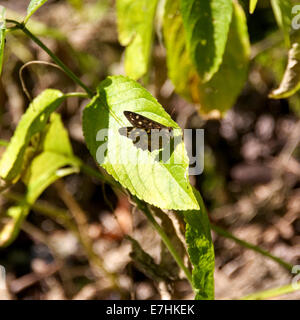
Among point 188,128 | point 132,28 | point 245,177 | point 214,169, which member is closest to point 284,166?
point 245,177

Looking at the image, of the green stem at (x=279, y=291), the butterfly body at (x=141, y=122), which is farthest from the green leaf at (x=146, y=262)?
the butterfly body at (x=141, y=122)

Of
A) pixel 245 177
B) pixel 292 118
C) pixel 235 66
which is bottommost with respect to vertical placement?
pixel 245 177

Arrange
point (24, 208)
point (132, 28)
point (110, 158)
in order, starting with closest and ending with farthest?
1. point (110, 158)
2. point (132, 28)
3. point (24, 208)

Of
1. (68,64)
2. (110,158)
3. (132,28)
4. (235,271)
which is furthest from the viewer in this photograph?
(68,64)

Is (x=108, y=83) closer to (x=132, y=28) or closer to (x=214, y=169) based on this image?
(x=132, y=28)

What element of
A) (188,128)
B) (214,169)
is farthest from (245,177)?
(188,128)

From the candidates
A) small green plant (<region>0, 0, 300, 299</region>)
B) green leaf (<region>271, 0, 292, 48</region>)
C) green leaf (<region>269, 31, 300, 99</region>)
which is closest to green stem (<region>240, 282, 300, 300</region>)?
small green plant (<region>0, 0, 300, 299</region>)

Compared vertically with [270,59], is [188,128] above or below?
below

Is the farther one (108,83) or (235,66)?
(235,66)
